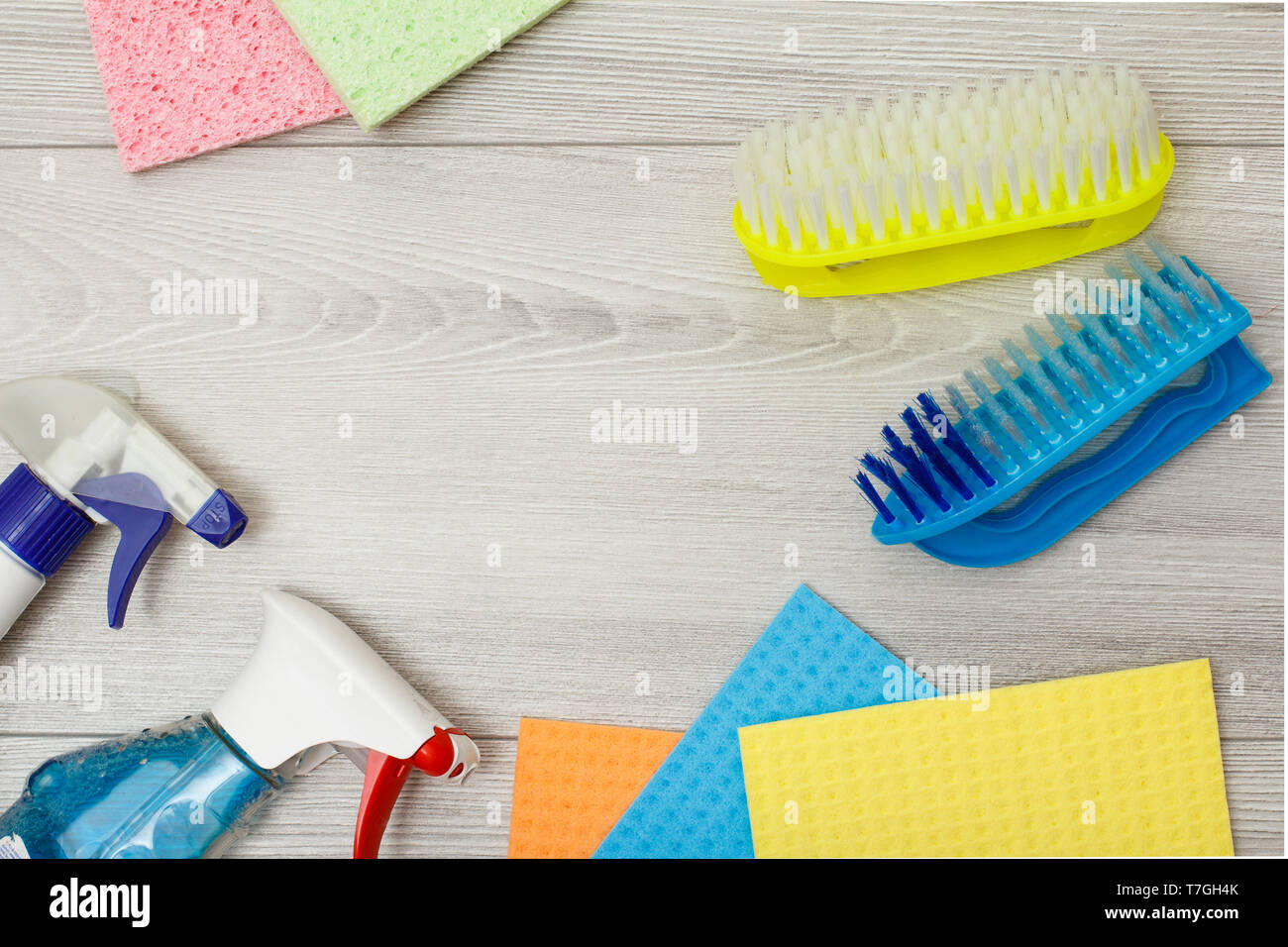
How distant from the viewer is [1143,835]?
637 millimetres

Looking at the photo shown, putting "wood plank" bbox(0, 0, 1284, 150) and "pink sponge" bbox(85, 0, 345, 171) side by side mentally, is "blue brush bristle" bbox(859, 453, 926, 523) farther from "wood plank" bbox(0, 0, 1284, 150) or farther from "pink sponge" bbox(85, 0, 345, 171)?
"pink sponge" bbox(85, 0, 345, 171)

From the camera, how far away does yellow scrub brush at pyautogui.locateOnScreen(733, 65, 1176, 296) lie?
1.98 ft

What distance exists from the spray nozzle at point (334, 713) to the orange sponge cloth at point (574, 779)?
0.18ft

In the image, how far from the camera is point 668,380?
0.66 m

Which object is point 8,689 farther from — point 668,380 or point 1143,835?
point 1143,835

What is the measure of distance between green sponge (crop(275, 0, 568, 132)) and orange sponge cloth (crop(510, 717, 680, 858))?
→ 1.38 ft

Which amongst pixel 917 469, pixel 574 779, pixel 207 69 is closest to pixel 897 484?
pixel 917 469

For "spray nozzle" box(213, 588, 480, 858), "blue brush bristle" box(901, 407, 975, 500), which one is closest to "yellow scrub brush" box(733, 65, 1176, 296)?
"blue brush bristle" box(901, 407, 975, 500)

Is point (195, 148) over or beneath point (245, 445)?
over

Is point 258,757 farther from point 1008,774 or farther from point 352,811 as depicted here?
point 1008,774

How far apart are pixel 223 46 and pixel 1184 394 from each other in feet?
2.18
